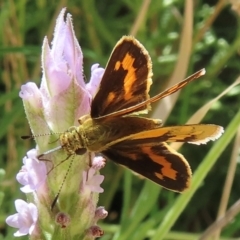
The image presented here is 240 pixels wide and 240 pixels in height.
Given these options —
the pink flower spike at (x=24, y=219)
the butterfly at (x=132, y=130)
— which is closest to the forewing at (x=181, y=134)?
the butterfly at (x=132, y=130)

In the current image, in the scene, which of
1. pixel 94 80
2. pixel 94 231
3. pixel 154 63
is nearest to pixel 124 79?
pixel 94 80

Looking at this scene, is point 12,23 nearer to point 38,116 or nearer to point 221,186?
point 221,186

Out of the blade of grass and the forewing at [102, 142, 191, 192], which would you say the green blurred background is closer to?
the blade of grass

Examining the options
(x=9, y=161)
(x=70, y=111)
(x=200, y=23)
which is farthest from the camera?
(x=200, y=23)

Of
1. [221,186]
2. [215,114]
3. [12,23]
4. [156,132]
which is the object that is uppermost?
[12,23]

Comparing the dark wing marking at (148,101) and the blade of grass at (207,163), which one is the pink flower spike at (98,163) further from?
the blade of grass at (207,163)

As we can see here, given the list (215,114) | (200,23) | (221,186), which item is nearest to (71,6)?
(200,23)

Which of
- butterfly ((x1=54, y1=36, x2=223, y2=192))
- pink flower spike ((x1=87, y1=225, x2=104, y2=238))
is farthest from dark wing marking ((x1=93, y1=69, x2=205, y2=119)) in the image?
pink flower spike ((x1=87, y1=225, x2=104, y2=238))
